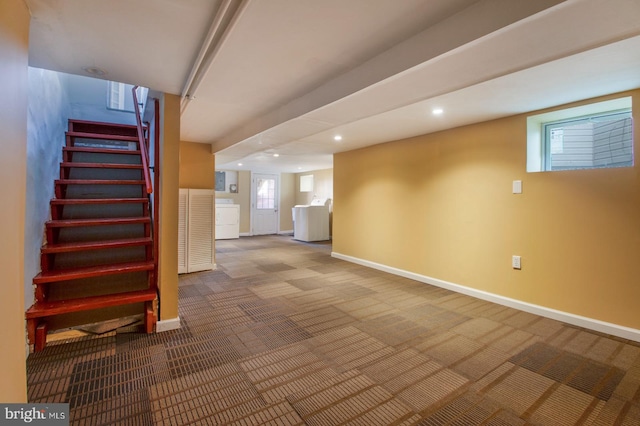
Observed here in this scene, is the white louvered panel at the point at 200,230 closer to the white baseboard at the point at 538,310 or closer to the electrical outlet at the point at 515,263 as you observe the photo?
the white baseboard at the point at 538,310

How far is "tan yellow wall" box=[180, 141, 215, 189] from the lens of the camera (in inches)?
195

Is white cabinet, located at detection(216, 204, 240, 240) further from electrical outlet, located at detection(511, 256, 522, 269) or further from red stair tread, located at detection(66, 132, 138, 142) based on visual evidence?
electrical outlet, located at detection(511, 256, 522, 269)

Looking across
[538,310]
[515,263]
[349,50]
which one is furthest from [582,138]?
[349,50]

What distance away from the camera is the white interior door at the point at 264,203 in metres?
9.34

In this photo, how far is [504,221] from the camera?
3.42m

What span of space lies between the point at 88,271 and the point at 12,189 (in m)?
1.46

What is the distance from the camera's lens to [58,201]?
2.85 metres

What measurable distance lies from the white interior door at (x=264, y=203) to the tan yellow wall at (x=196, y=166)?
159 inches

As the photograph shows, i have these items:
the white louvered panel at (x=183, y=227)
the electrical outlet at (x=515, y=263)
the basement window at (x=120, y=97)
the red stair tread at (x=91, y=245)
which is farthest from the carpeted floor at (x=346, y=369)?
the basement window at (x=120, y=97)

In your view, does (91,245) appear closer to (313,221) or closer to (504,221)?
(504,221)

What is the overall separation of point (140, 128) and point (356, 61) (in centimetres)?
282

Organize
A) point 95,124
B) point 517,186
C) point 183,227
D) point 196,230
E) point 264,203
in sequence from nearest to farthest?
point 517,186, point 95,124, point 183,227, point 196,230, point 264,203

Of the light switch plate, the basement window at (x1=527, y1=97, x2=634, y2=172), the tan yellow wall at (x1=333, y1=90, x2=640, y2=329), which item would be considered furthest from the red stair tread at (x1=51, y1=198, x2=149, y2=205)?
the basement window at (x1=527, y1=97, x2=634, y2=172)

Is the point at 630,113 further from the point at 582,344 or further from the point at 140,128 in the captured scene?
the point at 140,128
